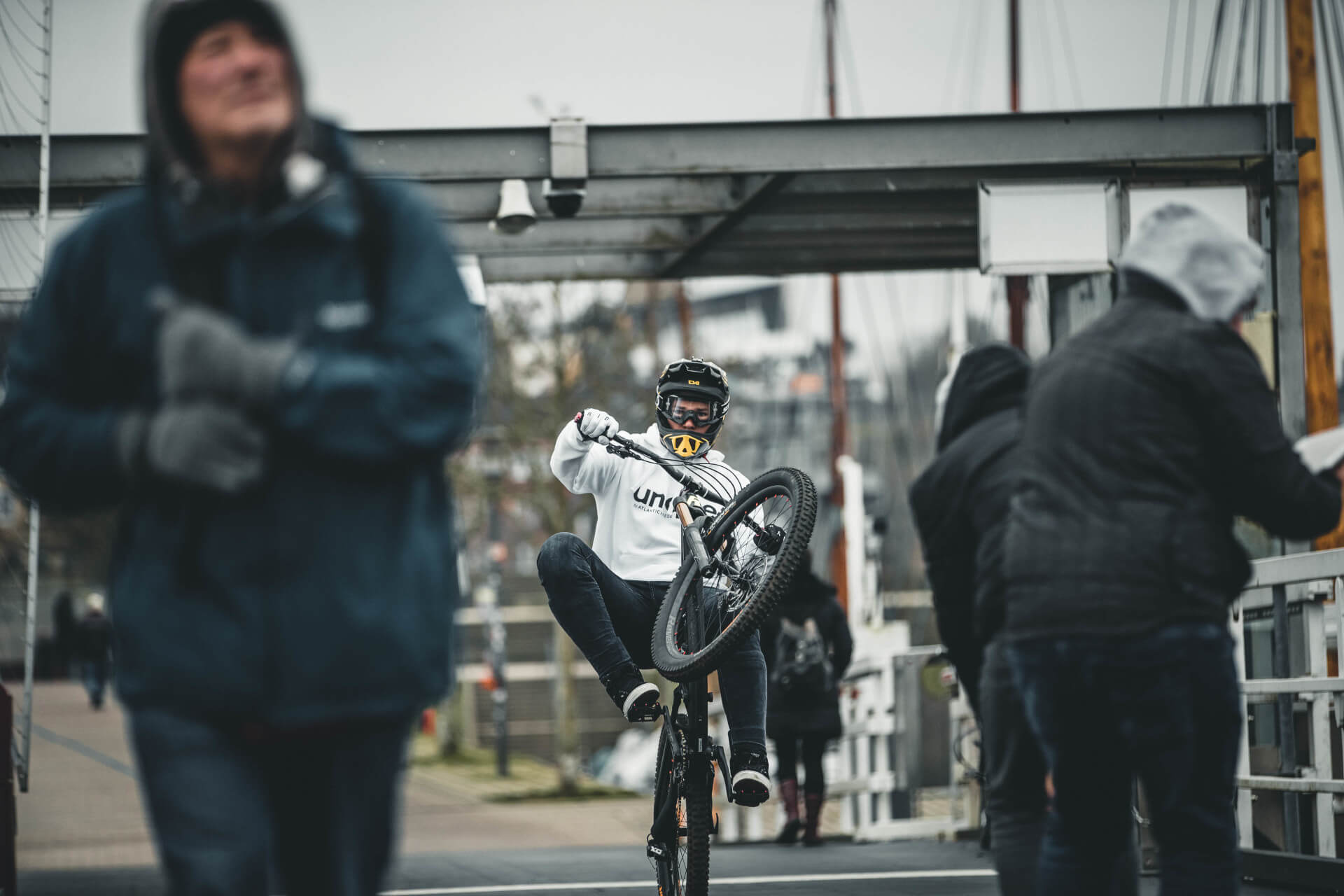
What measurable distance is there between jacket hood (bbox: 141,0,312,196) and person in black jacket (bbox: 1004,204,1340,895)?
172 cm

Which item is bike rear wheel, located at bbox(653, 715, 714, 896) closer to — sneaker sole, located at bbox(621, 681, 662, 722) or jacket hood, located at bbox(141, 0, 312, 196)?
sneaker sole, located at bbox(621, 681, 662, 722)

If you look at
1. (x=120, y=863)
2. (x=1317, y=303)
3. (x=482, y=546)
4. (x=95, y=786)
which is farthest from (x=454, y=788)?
(x=1317, y=303)

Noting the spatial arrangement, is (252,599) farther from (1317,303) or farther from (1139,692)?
(1317,303)

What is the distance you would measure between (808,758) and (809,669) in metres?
0.89

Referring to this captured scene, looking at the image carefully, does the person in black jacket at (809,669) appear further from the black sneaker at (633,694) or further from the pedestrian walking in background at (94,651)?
the pedestrian walking in background at (94,651)

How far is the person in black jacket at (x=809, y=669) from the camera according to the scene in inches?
493

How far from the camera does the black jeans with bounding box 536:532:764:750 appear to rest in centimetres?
610

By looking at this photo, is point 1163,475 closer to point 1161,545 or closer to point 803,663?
point 1161,545

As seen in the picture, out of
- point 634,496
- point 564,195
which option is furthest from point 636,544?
point 564,195

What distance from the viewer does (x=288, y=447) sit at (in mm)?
2490

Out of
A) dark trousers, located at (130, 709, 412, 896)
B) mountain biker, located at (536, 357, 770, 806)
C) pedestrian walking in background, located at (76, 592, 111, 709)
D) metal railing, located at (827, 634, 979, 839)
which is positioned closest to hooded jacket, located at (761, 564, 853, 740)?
metal railing, located at (827, 634, 979, 839)

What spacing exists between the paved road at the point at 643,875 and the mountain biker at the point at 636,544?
152 cm

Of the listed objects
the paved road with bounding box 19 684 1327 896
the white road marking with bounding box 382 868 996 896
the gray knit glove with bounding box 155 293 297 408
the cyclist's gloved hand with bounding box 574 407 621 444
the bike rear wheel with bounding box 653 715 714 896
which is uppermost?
the cyclist's gloved hand with bounding box 574 407 621 444

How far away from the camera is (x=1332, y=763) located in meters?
7.20
